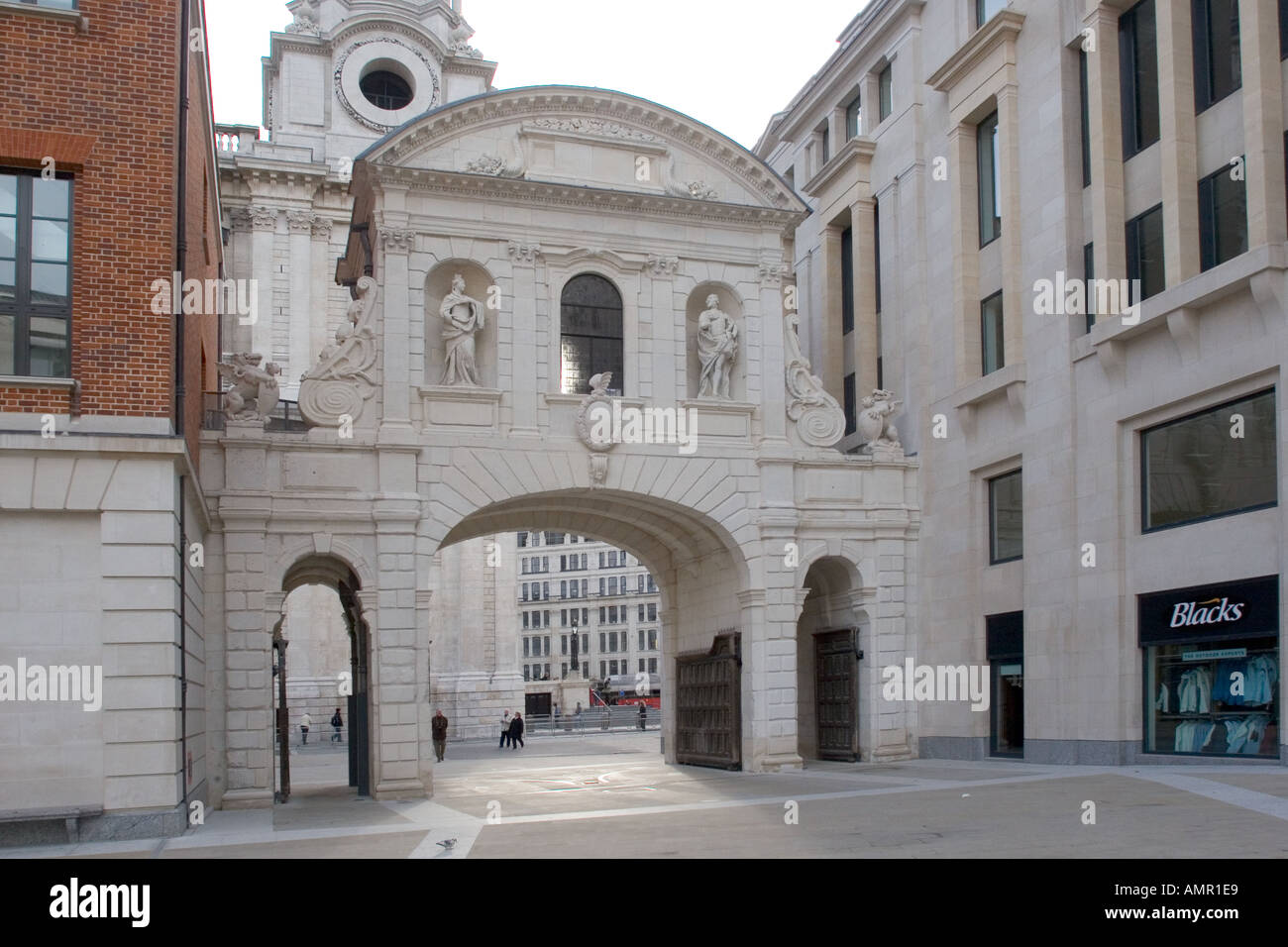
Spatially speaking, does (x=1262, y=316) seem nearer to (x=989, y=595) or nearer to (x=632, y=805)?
(x=989, y=595)

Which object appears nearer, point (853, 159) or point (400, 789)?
point (400, 789)

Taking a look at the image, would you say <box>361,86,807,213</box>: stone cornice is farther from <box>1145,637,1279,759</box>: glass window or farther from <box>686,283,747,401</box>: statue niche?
<box>1145,637,1279,759</box>: glass window

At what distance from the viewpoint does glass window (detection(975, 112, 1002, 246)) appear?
103 ft

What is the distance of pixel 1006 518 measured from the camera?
1196 inches

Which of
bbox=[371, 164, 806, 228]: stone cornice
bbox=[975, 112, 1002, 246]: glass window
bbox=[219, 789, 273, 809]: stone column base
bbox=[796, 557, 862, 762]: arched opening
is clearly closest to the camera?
bbox=[219, 789, 273, 809]: stone column base

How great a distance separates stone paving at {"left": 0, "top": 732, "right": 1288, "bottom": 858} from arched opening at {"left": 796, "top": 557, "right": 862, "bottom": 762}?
7.77ft

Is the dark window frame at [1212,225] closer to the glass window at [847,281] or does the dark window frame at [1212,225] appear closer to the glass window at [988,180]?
the glass window at [988,180]

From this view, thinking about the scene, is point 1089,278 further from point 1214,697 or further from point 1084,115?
point 1214,697

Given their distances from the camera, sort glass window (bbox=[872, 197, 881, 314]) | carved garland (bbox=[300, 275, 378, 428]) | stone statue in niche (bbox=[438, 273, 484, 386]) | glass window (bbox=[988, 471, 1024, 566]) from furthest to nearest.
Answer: glass window (bbox=[872, 197, 881, 314])
glass window (bbox=[988, 471, 1024, 566])
stone statue in niche (bbox=[438, 273, 484, 386])
carved garland (bbox=[300, 275, 378, 428])

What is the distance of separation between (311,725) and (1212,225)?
42.1m

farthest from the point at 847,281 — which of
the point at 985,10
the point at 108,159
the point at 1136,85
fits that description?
the point at 108,159

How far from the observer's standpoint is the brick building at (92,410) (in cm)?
1828

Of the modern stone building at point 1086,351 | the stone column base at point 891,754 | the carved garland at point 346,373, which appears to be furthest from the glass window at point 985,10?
the stone column base at point 891,754

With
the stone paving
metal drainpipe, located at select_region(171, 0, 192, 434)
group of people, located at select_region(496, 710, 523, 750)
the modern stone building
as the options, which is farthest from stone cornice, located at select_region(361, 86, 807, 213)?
group of people, located at select_region(496, 710, 523, 750)
